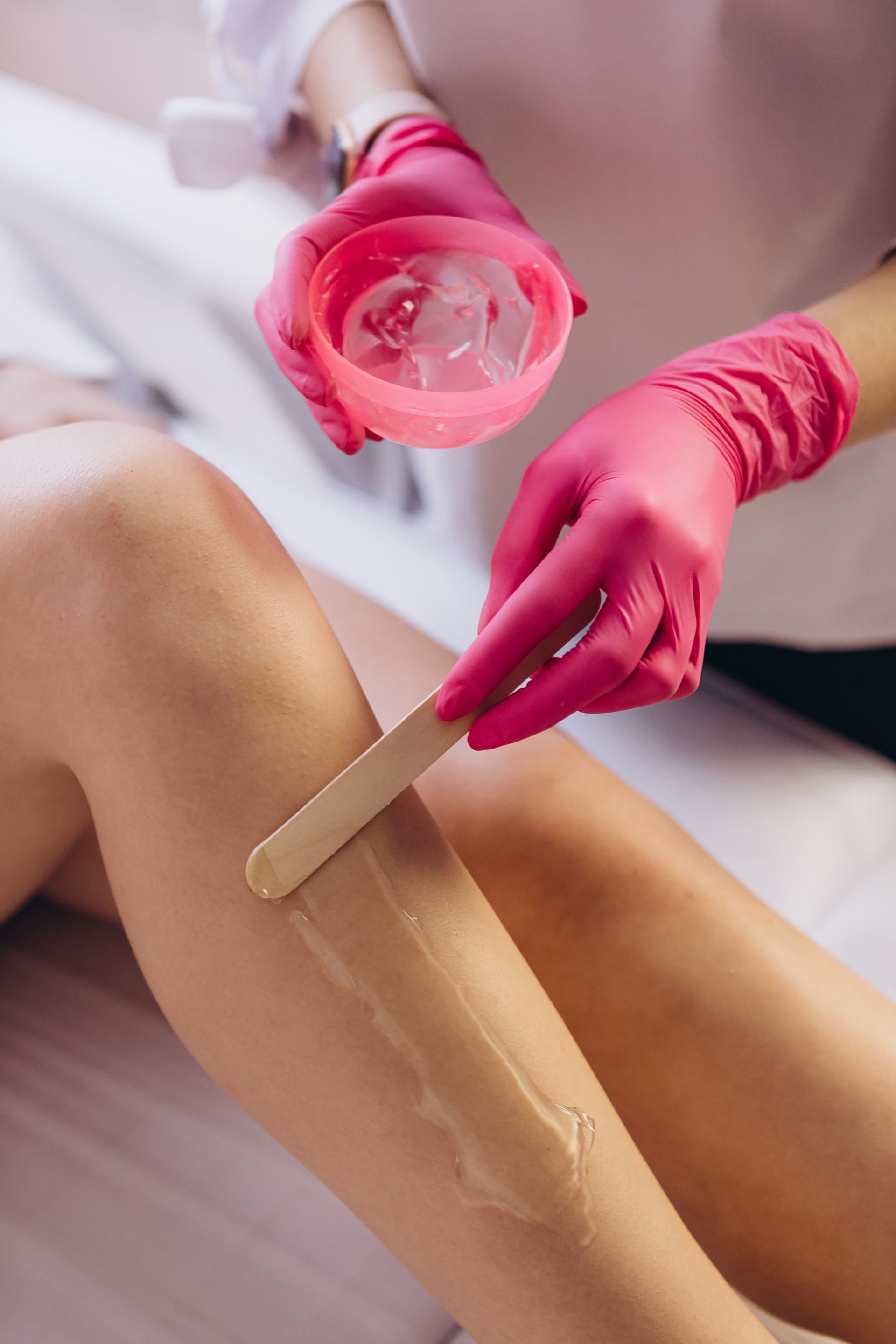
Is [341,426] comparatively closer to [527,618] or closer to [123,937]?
[527,618]

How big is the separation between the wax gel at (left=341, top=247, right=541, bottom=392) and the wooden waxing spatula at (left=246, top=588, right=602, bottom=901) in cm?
21

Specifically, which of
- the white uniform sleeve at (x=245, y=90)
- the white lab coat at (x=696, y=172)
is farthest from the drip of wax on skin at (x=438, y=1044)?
the white uniform sleeve at (x=245, y=90)

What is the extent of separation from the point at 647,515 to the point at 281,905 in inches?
11.3

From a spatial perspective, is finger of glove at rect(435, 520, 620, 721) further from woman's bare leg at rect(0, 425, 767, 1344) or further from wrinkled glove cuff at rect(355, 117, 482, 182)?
wrinkled glove cuff at rect(355, 117, 482, 182)

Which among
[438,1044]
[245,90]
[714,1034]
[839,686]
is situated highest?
[245,90]

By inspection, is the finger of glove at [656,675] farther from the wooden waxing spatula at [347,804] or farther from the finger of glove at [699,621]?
the wooden waxing spatula at [347,804]

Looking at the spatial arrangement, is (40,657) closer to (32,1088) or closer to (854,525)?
(32,1088)

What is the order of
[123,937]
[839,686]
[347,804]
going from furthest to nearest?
[839,686], [123,937], [347,804]

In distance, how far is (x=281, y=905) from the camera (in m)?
0.46

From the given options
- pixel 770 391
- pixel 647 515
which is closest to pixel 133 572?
pixel 647 515

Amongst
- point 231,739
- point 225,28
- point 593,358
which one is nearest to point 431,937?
point 231,739

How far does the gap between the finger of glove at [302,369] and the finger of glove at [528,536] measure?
13 cm

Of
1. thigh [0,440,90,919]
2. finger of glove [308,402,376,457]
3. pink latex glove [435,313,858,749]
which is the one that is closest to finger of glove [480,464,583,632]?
pink latex glove [435,313,858,749]

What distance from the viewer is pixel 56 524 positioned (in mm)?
495
